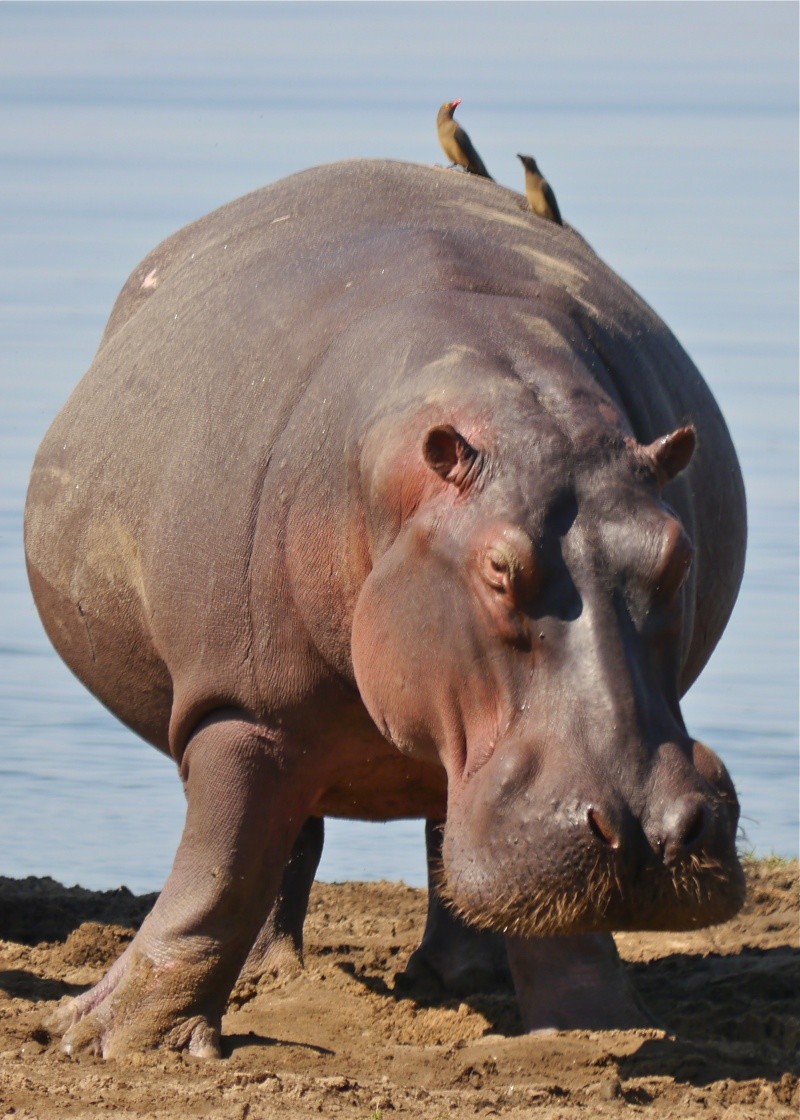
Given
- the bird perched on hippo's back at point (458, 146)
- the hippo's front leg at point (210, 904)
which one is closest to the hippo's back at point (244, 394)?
the hippo's front leg at point (210, 904)

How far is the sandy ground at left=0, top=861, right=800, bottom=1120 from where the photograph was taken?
5332 millimetres

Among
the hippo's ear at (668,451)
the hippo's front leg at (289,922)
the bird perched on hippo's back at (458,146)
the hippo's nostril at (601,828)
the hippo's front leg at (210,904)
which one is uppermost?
the hippo's ear at (668,451)

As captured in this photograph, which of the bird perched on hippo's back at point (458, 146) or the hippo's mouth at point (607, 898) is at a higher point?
the bird perched on hippo's back at point (458, 146)

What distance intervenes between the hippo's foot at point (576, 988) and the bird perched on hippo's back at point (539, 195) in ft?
7.75

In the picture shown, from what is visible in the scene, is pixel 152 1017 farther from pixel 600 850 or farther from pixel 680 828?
pixel 680 828

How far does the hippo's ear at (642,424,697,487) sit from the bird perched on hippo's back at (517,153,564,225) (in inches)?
90.2

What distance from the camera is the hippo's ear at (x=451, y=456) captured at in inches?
204

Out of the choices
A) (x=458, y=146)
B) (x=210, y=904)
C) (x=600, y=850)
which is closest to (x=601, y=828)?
(x=600, y=850)

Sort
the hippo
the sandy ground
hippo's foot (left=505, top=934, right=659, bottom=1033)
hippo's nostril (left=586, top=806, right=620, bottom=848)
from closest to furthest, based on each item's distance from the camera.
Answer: hippo's nostril (left=586, top=806, right=620, bottom=848), the hippo, the sandy ground, hippo's foot (left=505, top=934, right=659, bottom=1033)

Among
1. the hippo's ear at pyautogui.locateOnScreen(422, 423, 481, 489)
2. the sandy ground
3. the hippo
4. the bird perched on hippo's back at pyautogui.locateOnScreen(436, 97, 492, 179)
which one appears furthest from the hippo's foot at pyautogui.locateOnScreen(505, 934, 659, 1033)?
the bird perched on hippo's back at pyautogui.locateOnScreen(436, 97, 492, 179)

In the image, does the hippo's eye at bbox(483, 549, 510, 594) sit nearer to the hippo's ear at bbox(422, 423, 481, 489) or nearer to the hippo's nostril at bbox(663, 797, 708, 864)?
the hippo's ear at bbox(422, 423, 481, 489)

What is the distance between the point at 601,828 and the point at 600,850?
5 centimetres

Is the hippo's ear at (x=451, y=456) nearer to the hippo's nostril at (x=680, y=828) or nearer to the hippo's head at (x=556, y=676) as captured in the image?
the hippo's head at (x=556, y=676)

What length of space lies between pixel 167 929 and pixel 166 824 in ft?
15.3
